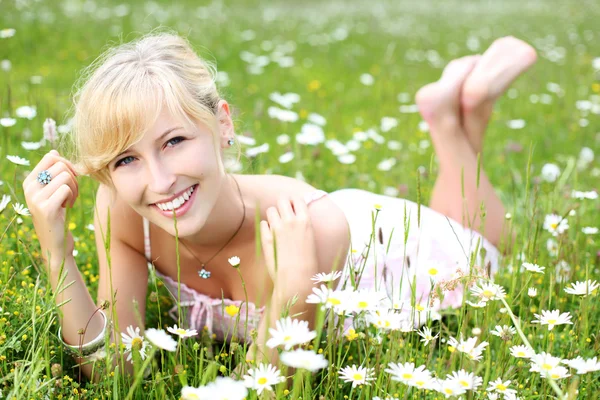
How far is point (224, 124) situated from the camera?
6.87 feet

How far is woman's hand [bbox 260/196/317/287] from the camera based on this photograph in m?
1.77

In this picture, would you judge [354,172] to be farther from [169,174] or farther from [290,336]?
[290,336]

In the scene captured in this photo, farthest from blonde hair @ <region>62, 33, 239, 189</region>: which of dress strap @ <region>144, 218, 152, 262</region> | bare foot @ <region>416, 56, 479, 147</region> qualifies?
bare foot @ <region>416, 56, 479, 147</region>

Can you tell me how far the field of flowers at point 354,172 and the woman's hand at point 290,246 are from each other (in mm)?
189

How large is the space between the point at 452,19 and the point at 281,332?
10.4 meters

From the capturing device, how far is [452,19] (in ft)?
35.7

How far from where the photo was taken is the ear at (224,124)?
2.06 metres

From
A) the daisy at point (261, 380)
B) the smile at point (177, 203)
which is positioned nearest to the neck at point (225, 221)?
the smile at point (177, 203)

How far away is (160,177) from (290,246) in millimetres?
370

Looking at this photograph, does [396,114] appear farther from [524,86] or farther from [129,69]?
[129,69]

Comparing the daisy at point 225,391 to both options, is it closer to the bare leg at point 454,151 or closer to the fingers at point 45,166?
the fingers at point 45,166

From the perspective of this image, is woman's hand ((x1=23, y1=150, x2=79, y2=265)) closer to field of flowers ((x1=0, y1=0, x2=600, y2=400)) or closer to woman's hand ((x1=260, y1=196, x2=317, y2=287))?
field of flowers ((x1=0, y1=0, x2=600, y2=400))

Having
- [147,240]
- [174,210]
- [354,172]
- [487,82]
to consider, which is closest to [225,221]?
[147,240]

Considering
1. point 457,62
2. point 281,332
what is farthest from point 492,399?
point 457,62
